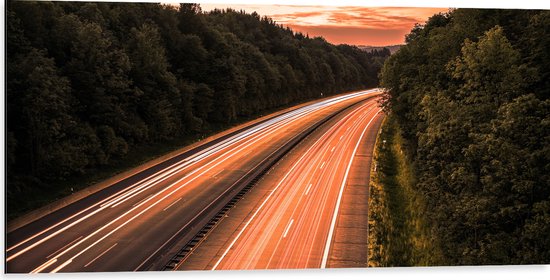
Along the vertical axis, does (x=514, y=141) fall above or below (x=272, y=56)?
below

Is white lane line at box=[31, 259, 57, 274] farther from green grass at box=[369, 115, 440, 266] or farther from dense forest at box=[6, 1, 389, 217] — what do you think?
green grass at box=[369, 115, 440, 266]

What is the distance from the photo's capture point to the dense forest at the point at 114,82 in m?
18.5

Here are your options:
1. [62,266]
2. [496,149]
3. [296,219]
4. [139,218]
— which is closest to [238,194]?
[296,219]

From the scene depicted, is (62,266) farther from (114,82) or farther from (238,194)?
(114,82)

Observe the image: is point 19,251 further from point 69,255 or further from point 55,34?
point 55,34

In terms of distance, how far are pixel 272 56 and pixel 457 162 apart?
5273 cm

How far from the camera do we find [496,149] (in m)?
16.8

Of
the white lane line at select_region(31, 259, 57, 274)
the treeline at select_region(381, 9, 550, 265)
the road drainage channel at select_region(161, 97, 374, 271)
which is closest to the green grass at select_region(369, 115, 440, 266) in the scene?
the treeline at select_region(381, 9, 550, 265)

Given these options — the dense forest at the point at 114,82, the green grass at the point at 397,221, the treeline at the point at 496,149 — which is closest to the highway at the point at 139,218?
the dense forest at the point at 114,82

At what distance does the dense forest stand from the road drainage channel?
6.33m

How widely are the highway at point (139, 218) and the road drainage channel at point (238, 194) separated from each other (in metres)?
0.38

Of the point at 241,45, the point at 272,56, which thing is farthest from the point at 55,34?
the point at 272,56

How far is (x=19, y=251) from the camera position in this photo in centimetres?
1652

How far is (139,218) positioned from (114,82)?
9664mm
